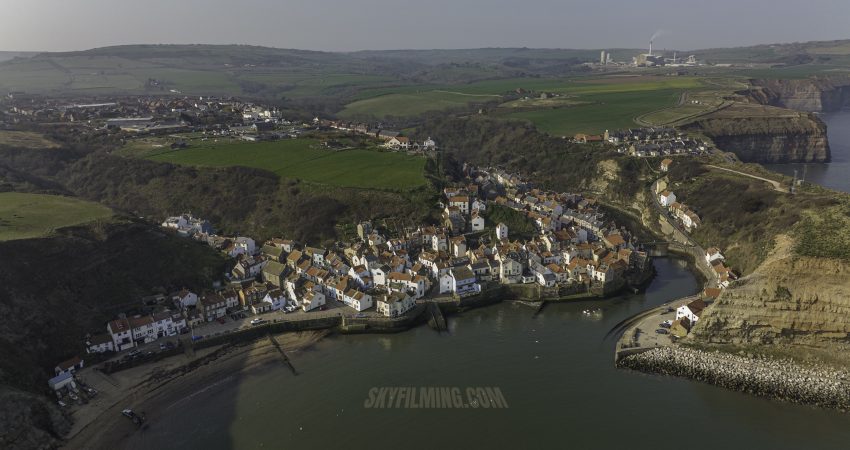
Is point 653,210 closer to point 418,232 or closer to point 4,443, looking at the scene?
point 418,232

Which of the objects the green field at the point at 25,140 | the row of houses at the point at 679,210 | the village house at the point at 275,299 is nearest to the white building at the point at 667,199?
the row of houses at the point at 679,210

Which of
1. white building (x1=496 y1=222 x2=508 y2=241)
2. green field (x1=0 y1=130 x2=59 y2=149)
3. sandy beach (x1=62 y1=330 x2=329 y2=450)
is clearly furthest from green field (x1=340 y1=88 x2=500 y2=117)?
sandy beach (x1=62 y1=330 x2=329 y2=450)

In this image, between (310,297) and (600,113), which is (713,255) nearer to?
(310,297)

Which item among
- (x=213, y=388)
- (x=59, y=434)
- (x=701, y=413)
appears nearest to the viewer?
(x=59, y=434)

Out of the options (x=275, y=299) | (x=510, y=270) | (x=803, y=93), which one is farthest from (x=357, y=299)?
(x=803, y=93)

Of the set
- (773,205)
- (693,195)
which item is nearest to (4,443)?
(773,205)

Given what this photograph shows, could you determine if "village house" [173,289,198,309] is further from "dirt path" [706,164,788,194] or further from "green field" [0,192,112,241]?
"dirt path" [706,164,788,194]

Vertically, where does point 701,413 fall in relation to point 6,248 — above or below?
below
